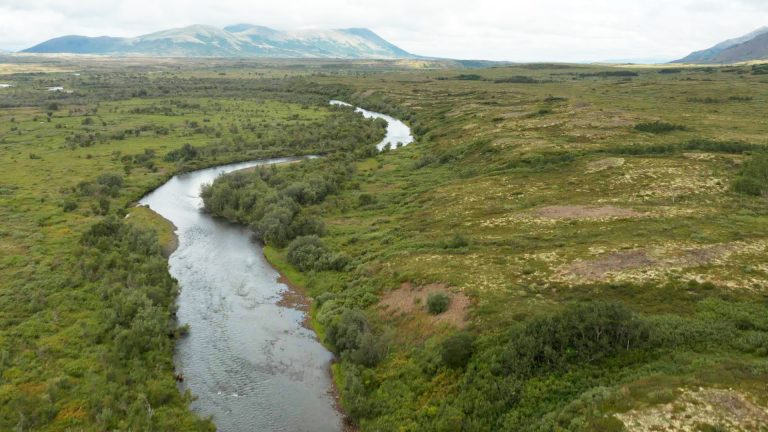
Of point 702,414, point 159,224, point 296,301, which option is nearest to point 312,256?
point 296,301

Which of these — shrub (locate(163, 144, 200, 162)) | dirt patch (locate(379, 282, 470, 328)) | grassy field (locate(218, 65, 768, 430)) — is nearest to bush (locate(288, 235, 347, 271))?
grassy field (locate(218, 65, 768, 430))

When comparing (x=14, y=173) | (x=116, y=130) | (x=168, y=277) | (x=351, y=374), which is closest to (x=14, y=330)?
(x=168, y=277)

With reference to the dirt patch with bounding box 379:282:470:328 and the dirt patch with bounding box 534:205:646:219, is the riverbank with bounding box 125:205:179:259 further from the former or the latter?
the dirt patch with bounding box 534:205:646:219

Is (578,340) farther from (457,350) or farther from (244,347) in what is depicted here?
(244,347)

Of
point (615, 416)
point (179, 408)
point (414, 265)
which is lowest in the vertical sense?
point (179, 408)

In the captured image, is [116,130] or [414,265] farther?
[116,130]

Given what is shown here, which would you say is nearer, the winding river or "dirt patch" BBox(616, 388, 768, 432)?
"dirt patch" BBox(616, 388, 768, 432)

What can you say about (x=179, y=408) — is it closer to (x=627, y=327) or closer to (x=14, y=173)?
(x=627, y=327)
